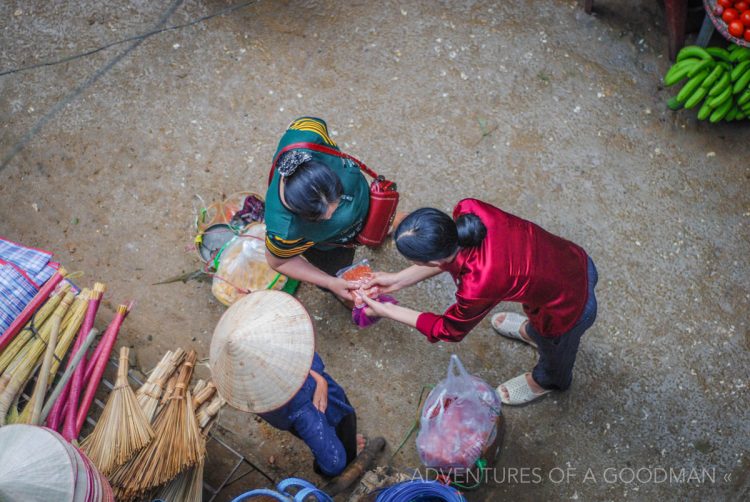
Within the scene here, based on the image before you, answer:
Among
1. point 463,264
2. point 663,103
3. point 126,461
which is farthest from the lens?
point 663,103

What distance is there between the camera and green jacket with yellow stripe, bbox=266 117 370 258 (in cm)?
253

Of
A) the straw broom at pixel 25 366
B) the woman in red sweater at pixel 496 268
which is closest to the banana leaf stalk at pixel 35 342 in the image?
the straw broom at pixel 25 366

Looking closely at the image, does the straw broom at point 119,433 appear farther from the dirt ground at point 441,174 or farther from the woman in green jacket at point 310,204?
the woman in green jacket at point 310,204

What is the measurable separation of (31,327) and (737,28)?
4.14 m

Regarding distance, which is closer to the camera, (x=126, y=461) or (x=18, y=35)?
(x=126, y=461)

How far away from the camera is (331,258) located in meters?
3.52

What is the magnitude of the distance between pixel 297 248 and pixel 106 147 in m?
2.03

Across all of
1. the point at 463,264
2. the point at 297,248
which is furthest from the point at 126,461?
the point at 463,264

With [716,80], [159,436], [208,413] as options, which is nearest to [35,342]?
[159,436]

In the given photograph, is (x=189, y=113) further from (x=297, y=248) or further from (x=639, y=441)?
(x=639, y=441)

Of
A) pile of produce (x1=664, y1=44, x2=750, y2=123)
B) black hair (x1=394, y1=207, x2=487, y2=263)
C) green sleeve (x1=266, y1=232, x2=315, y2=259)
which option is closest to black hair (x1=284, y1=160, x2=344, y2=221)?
green sleeve (x1=266, y1=232, x2=315, y2=259)

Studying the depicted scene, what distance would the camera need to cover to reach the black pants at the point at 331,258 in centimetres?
352

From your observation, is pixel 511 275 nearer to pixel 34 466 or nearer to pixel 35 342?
pixel 34 466

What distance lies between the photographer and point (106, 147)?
3936mm
